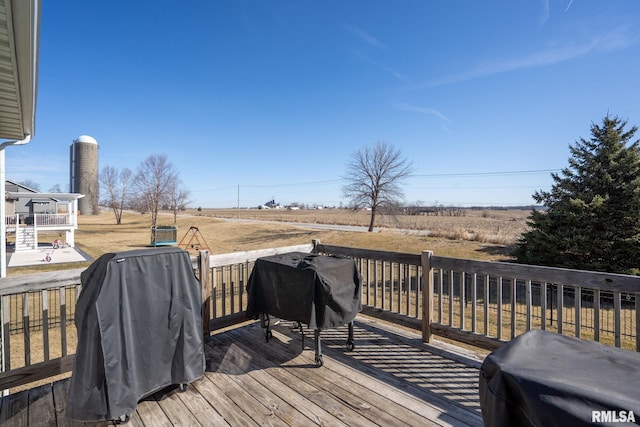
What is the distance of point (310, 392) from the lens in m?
2.40

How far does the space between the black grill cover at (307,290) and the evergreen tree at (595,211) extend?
27.6 ft

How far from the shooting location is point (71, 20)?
6586 millimetres

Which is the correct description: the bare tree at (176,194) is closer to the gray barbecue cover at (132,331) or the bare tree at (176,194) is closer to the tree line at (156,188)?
the tree line at (156,188)

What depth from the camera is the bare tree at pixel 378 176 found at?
62.8 ft

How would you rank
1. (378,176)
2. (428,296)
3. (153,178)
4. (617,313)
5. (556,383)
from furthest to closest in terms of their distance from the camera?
(153,178)
(378,176)
(428,296)
(617,313)
(556,383)

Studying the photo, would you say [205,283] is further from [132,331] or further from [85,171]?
[85,171]

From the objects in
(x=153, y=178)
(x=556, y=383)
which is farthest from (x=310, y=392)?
(x=153, y=178)

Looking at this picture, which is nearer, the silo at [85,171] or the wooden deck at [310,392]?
the wooden deck at [310,392]

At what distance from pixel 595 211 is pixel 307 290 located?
959 cm

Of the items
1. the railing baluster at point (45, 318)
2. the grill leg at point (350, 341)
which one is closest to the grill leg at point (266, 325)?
the grill leg at point (350, 341)

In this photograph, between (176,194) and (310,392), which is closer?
(310,392)

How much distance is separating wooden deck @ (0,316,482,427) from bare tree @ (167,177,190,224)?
31214 millimetres

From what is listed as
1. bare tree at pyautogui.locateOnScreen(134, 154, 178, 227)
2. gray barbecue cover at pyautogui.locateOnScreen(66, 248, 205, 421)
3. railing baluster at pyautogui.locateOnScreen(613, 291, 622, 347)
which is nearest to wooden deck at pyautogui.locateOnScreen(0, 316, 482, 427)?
gray barbecue cover at pyautogui.locateOnScreen(66, 248, 205, 421)

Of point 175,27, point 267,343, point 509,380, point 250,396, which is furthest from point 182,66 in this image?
point 509,380
